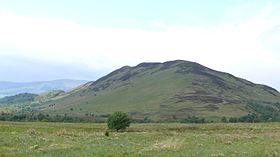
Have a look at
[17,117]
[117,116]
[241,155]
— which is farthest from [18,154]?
[17,117]

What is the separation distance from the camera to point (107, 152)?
29.5 meters

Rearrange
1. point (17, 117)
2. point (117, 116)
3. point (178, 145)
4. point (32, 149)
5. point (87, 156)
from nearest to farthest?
point (87, 156), point (32, 149), point (178, 145), point (117, 116), point (17, 117)

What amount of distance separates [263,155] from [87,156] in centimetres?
1170

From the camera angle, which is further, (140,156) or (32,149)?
(32,149)

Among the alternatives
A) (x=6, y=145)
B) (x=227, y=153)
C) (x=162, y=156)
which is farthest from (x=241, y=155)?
(x=6, y=145)

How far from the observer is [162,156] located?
89.9 feet

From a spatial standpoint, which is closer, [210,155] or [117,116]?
[210,155]

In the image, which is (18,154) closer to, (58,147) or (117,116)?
(58,147)

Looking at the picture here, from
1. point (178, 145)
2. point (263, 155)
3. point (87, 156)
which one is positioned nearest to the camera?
point (87, 156)

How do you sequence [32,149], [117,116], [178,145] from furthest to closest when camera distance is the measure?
[117,116], [178,145], [32,149]

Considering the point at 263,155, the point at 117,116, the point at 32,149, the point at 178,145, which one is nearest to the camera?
the point at 263,155

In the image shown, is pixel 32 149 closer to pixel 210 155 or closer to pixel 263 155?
pixel 210 155

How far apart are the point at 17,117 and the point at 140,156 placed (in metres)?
167

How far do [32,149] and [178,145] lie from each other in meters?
11.3
